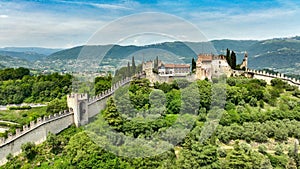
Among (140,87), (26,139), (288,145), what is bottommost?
(288,145)

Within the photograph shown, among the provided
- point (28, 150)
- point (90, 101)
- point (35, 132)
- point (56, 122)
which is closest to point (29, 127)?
point (35, 132)

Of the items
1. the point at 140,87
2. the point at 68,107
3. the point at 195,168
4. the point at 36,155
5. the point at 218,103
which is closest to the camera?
the point at 195,168

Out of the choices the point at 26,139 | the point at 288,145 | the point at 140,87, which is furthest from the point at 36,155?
the point at 288,145

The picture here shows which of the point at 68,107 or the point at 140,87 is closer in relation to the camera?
the point at 68,107

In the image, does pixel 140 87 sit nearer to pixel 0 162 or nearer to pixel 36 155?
→ pixel 36 155

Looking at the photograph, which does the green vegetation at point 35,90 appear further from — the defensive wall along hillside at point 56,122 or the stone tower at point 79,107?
the stone tower at point 79,107

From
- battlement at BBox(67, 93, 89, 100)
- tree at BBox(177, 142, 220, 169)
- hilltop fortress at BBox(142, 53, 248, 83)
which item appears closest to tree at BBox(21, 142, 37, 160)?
battlement at BBox(67, 93, 89, 100)

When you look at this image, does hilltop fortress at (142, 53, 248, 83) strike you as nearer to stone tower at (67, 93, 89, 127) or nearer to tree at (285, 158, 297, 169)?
stone tower at (67, 93, 89, 127)

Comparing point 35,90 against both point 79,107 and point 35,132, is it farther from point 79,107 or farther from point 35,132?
point 35,132
